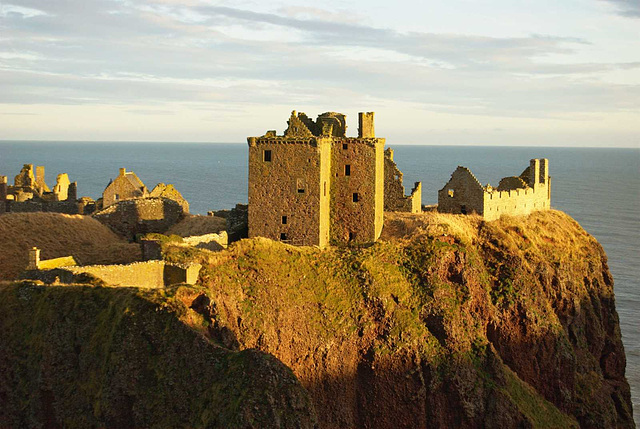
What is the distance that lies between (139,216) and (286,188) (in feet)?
41.0

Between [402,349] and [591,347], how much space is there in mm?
19622

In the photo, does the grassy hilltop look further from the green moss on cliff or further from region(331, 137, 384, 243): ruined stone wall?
region(331, 137, 384, 243): ruined stone wall

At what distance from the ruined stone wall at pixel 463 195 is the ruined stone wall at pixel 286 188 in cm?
1540

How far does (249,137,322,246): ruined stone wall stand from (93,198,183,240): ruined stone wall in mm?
10150

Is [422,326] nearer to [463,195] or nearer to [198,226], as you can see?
[198,226]

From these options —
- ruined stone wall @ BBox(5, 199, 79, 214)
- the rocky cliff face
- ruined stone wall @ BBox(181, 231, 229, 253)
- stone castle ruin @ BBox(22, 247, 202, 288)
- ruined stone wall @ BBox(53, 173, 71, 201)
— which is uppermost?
ruined stone wall @ BBox(53, 173, 71, 201)

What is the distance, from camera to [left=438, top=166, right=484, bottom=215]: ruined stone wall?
58625 millimetres

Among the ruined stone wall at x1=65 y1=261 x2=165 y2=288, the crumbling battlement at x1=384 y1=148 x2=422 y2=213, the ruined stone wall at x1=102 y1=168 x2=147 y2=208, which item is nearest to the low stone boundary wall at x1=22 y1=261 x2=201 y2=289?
the ruined stone wall at x1=65 y1=261 x2=165 y2=288

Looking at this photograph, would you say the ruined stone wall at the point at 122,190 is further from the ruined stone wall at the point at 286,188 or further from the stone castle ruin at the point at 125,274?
the stone castle ruin at the point at 125,274

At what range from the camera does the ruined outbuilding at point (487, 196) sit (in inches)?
2311

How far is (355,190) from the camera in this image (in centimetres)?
4956

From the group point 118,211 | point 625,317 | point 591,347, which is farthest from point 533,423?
point 625,317

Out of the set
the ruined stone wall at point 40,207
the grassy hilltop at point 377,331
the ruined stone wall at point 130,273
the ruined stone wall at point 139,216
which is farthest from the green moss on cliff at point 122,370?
the ruined stone wall at point 40,207

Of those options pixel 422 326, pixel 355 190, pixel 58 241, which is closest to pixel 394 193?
pixel 355 190
